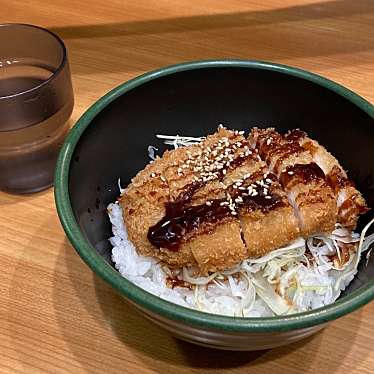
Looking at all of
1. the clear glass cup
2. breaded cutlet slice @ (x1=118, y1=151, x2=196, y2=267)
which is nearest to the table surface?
the clear glass cup

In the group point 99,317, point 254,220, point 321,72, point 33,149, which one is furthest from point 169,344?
point 321,72

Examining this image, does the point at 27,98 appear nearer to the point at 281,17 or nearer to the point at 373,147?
the point at 373,147

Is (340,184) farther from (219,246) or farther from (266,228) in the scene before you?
(219,246)

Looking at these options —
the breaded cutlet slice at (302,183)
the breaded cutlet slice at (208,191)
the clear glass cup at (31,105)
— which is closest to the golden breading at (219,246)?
the breaded cutlet slice at (208,191)

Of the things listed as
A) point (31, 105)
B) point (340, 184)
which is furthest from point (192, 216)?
point (31, 105)

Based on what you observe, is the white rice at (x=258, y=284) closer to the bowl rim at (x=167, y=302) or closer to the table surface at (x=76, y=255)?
the table surface at (x=76, y=255)

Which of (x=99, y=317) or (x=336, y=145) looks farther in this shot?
(x=336, y=145)

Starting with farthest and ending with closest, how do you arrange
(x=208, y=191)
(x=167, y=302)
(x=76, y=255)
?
1. (x=76, y=255)
2. (x=208, y=191)
3. (x=167, y=302)

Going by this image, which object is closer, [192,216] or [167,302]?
[167,302]
